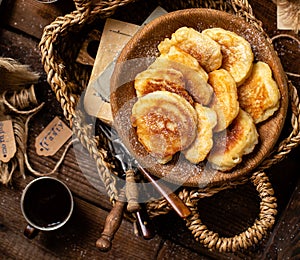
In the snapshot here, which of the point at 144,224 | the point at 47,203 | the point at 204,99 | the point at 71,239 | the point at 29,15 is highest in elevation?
the point at 204,99

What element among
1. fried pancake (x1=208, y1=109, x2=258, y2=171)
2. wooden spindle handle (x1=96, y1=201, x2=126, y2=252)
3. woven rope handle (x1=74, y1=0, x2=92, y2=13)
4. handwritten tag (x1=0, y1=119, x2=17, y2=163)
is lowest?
handwritten tag (x1=0, y1=119, x2=17, y2=163)

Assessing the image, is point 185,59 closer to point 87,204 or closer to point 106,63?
point 106,63

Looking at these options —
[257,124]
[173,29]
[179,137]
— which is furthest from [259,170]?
[173,29]

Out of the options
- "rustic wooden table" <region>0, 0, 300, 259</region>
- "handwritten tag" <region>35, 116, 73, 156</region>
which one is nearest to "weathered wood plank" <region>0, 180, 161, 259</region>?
"rustic wooden table" <region>0, 0, 300, 259</region>

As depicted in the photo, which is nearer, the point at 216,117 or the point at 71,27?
the point at 216,117

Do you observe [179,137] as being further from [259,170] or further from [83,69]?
[83,69]

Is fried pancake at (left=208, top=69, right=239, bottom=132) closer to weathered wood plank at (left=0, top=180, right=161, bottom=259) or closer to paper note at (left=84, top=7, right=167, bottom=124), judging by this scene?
paper note at (left=84, top=7, right=167, bottom=124)

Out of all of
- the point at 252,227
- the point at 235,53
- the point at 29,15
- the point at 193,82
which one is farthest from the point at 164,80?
the point at 29,15
